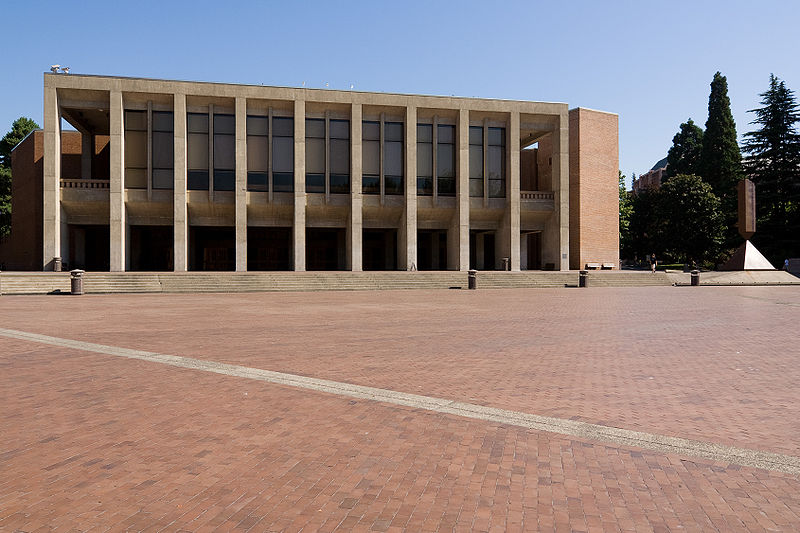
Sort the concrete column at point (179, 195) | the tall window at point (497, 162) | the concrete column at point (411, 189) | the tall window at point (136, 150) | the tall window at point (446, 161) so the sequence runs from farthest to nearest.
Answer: the tall window at point (497, 162), the tall window at point (446, 161), the concrete column at point (411, 189), the tall window at point (136, 150), the concrete column at point (179, 195)

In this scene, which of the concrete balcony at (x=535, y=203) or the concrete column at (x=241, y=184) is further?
the concrete balcony at (x=535, y=203)

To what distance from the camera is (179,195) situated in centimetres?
3875

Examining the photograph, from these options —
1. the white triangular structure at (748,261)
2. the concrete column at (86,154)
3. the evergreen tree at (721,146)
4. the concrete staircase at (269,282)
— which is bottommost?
the concrete staircase at (269,282)

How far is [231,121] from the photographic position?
134 feet

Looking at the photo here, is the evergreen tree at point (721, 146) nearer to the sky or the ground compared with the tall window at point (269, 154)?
nearer to the sky

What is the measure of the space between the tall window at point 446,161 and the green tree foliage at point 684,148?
48.6m

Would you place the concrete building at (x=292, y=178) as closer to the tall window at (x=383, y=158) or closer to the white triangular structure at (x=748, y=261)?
the tall window at (x=383, y=158)

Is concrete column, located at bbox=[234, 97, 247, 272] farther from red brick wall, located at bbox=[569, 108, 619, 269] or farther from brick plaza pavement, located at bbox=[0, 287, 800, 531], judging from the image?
Answer: brick plaza pavement, located at bbox=[0, 287, 800, 531]

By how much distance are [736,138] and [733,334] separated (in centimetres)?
6469

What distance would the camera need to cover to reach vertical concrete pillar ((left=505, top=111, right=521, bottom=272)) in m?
Result: 43.7

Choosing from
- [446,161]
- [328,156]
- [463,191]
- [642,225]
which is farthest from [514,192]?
[642,225]

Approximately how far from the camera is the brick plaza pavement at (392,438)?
3.43m

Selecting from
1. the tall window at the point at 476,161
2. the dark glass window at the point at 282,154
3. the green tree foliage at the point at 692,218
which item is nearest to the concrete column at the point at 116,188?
the dark glass window at the point at 282,154

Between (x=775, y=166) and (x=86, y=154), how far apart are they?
6899 centimetres
